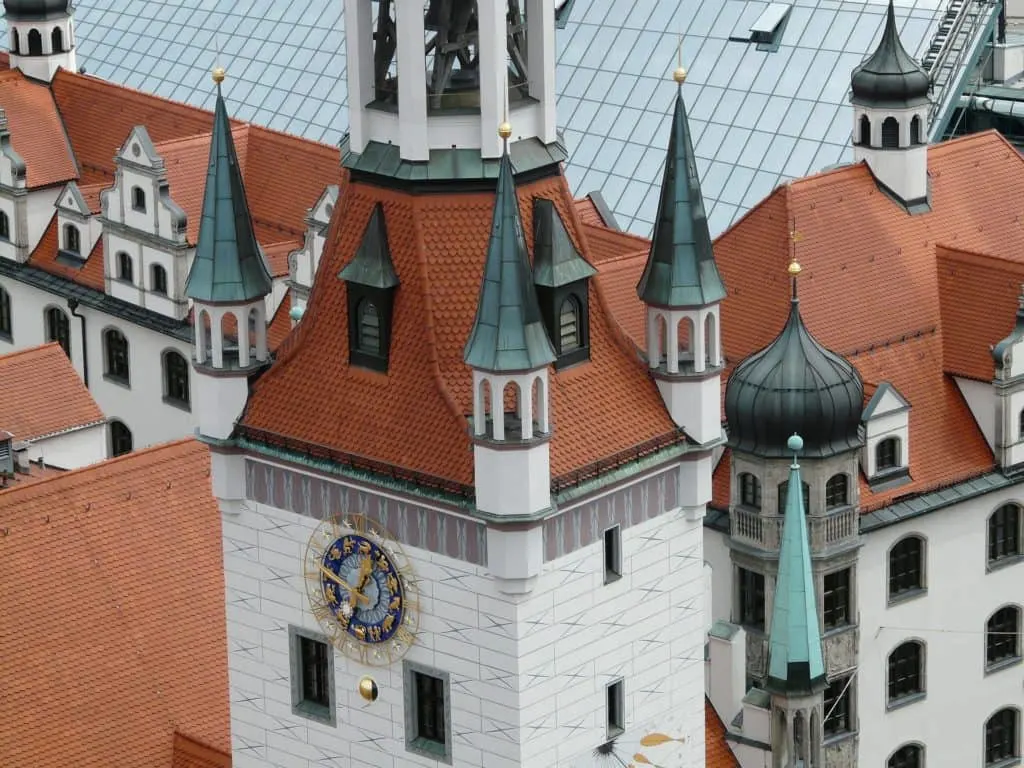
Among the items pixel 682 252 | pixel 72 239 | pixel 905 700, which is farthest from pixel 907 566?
pixel 682 252

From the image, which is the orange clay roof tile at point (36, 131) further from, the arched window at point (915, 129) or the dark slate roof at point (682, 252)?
the dark slate roof at point (682, 252)

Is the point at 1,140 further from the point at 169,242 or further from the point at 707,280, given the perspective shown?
the point at 707,280

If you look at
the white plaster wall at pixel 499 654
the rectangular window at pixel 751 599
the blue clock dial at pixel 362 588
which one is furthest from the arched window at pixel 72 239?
the blue clock dial at pixel 362 588

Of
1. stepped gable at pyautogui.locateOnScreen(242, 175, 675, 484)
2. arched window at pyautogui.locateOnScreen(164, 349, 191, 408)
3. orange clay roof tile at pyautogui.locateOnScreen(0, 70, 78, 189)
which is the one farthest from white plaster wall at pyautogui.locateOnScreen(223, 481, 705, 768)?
orange clay roof tile at pyautogui.locateOnScreen(0, 70, 78, 189)

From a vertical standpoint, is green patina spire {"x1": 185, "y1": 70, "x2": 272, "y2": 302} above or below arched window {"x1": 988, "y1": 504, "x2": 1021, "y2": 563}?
above

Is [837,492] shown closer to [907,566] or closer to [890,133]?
[907,566]

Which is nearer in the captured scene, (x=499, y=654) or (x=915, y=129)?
(x=499, y=654)

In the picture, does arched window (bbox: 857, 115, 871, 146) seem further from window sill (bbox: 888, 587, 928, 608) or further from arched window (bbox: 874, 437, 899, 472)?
window sill (bbox: 888, 587, 928, 608)
